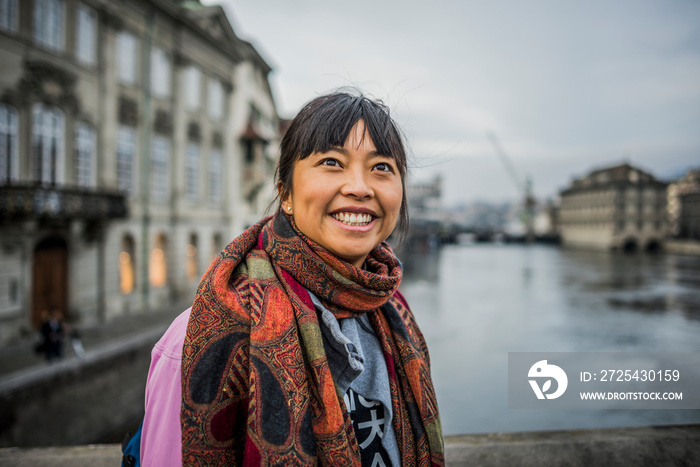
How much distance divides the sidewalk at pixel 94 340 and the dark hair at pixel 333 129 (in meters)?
8.50

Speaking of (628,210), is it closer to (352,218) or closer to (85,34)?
(85,34)

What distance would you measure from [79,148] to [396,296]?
13548mm

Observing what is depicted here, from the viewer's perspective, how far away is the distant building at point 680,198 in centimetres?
6262

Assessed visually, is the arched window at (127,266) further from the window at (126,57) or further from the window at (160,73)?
the window at (160,73)

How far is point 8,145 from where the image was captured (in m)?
10.0

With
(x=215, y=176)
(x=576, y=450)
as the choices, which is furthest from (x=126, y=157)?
(x=576, y=450)

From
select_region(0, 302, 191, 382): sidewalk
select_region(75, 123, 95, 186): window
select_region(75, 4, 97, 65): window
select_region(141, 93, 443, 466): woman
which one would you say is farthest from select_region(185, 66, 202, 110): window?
select_region(141, 93, 443, 466): woman

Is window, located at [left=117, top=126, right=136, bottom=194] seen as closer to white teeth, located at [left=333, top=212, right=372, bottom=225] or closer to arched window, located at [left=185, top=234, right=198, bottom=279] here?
arched window, located at [left=185, top=234, right=198, bottom=279]

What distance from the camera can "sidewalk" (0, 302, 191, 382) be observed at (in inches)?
334

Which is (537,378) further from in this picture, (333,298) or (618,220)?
(618,220)

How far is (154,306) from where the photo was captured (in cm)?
1502

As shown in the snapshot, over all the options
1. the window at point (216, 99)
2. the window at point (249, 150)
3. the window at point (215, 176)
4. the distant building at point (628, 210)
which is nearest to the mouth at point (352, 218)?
the window at point (215, 176)

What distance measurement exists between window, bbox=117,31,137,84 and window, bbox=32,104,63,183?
2.76 meters

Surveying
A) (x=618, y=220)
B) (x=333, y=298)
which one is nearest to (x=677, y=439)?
(x=333, y=298)
